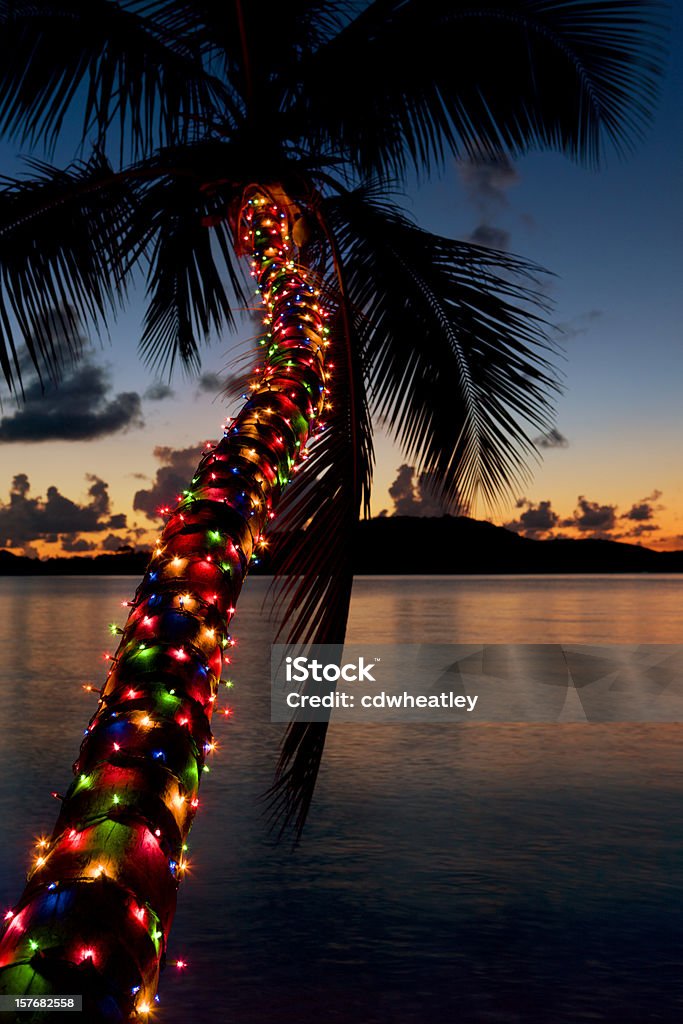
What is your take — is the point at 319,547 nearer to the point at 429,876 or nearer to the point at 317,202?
the point at 317,202

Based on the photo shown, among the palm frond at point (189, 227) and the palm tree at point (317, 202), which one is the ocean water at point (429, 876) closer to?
the palm tree at point (317, 202)

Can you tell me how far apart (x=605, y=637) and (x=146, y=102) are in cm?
3248

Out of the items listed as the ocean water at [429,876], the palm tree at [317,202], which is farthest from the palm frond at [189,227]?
the ocean water at [429,876]

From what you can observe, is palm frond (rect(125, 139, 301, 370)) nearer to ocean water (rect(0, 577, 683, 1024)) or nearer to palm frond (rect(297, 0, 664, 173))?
palm frond (rect(297, 0, 664, 173))

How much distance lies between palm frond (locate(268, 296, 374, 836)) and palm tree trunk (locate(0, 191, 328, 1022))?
789 millimetres

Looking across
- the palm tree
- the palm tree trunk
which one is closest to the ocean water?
the palm tree

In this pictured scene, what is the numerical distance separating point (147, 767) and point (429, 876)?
6.47m

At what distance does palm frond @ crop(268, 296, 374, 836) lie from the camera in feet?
13.1

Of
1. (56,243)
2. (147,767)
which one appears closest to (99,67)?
(56,243)

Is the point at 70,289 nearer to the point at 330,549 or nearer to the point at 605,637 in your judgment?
the point at 330,549

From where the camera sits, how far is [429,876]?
25.6 feet

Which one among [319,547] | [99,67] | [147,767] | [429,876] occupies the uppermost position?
[99,67]

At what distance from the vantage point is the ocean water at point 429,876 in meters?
5.47

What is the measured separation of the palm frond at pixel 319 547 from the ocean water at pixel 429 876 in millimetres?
1860
